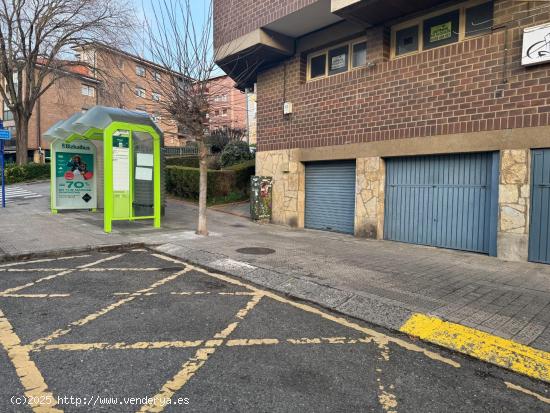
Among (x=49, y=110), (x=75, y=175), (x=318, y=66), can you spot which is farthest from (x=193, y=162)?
(x=49, y=110)

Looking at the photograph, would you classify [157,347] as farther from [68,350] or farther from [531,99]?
[531,99]

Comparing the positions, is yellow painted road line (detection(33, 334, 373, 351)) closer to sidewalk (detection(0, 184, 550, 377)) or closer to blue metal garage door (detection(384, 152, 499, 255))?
sidewalk (detection(0, 184, 550, 377))

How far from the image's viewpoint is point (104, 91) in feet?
73.7

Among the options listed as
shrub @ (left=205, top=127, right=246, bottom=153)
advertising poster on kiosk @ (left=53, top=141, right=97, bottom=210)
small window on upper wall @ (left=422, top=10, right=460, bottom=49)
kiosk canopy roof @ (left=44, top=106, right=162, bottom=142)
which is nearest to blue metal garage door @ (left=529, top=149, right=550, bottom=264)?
small window on upper wall @ (left=422, top=10, right=460, bottom=49)

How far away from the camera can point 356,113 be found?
1022 cm

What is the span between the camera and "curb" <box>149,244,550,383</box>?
133 inches

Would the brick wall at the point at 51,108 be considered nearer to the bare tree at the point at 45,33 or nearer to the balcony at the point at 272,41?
the bare tree at the point at 45,33

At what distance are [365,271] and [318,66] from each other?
24.8 ft

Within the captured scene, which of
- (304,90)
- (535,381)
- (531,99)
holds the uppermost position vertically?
(304,90)

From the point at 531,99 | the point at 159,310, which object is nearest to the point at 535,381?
the point at 159,310

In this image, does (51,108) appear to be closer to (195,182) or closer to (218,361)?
(195,182)

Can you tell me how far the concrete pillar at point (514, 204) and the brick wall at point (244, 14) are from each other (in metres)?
6.09

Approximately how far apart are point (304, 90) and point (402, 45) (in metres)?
3.15

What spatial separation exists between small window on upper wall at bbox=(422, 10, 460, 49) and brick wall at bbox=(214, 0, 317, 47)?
2.90 m
